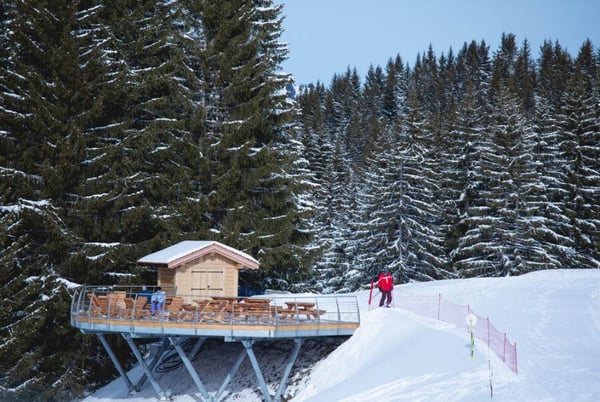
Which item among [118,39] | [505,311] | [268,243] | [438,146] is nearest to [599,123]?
[438,146]

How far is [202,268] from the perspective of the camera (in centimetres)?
2500

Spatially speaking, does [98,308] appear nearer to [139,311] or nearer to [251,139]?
[139,311]

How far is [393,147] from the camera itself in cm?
4369

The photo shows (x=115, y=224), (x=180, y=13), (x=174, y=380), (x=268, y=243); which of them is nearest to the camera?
(x=174, y=380)

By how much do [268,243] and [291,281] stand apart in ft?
10.9

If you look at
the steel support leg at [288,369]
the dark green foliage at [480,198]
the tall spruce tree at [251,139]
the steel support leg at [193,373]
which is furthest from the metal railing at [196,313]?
the dark green foliage at [480,198]

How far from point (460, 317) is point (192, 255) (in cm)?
1159

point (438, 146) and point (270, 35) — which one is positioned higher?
point (270, 35)

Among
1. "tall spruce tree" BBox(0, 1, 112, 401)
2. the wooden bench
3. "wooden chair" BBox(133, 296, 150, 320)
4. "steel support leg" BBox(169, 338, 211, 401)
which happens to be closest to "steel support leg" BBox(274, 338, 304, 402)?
the wooden bench

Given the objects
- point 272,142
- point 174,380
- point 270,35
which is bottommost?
point 174,380

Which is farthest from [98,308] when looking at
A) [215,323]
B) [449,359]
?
[449,359]

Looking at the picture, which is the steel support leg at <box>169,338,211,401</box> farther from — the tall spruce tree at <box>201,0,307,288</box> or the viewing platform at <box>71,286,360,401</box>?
the tall spruce tree at <box>201,0,307,288</box>

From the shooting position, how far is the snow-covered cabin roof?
2409cm

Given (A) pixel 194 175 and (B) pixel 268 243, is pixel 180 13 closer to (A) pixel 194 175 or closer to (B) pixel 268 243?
(A) pixel 194 175
